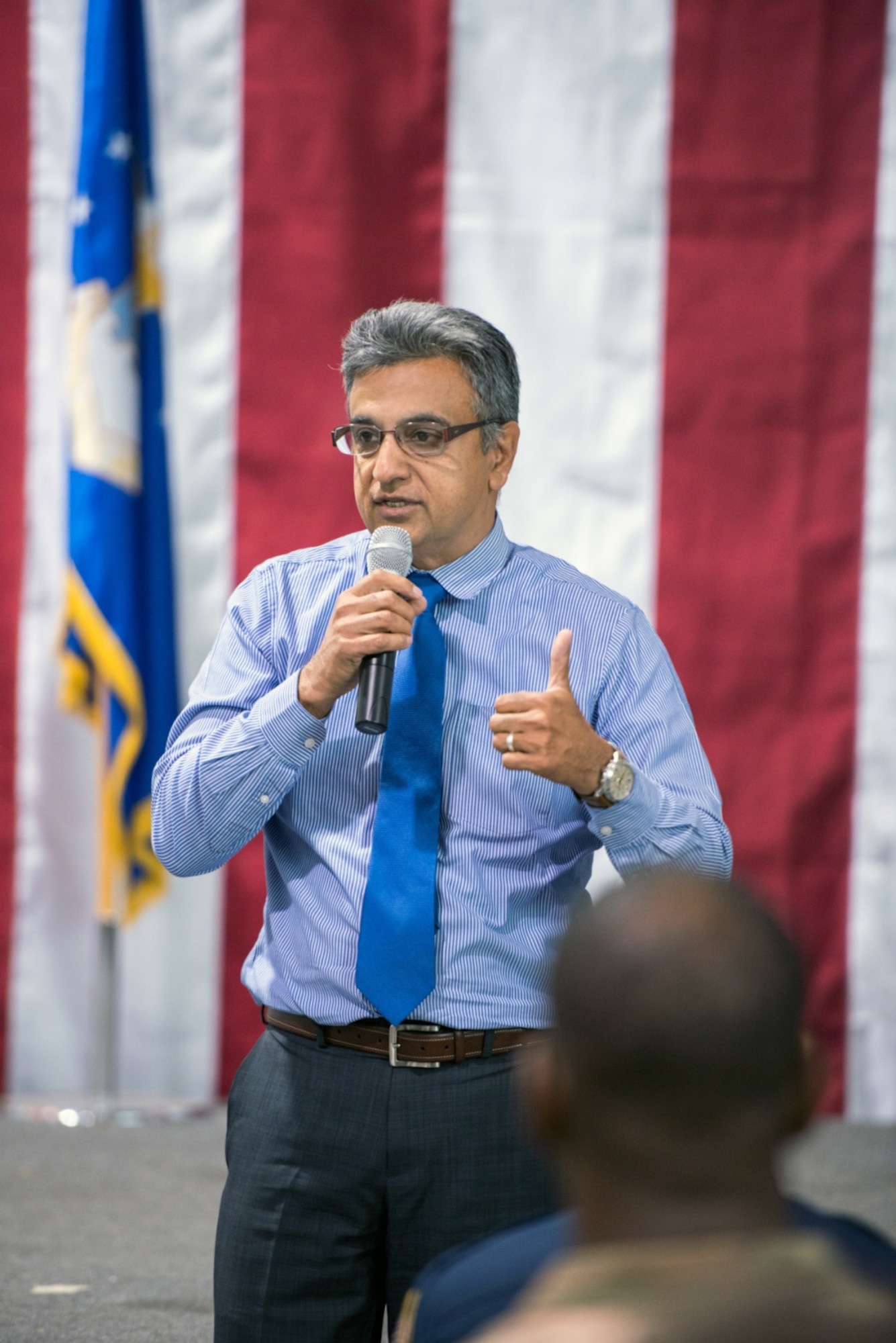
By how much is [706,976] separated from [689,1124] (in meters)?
0.07

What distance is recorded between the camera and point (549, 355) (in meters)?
3.82

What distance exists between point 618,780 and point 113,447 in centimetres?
226

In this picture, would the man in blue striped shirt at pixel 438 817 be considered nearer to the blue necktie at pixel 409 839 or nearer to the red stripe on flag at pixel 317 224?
the blue necktie at pixel 409 839

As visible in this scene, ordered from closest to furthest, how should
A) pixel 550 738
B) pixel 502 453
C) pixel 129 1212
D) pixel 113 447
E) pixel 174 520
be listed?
1. pixel 550 738
2. pixel 502 453
3. pixel 129 1212
4. pixel 113 447
5. pixel 174 520

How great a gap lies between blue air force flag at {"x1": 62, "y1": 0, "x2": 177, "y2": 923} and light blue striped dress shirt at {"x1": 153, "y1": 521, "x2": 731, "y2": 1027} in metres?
1.76

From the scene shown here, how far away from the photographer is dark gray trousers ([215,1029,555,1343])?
5.40ft

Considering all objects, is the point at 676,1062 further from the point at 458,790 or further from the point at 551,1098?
the point at 458,790

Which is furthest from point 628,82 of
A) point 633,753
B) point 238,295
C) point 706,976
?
point 706,976

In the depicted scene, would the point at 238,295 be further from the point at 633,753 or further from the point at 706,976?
the point at 706,976

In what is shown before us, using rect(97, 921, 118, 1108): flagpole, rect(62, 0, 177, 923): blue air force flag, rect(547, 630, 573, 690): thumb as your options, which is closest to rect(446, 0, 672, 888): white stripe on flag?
rect(62, 0, 177, 923): blue air force flag

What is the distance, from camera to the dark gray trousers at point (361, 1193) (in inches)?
64.8

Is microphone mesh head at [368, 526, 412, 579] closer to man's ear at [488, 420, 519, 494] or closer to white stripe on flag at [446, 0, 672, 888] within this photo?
man's ear at [488, 420, 519, 494]

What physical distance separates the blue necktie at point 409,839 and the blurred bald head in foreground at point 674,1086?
2.89 ft

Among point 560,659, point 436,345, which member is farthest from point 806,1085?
point 436,345
